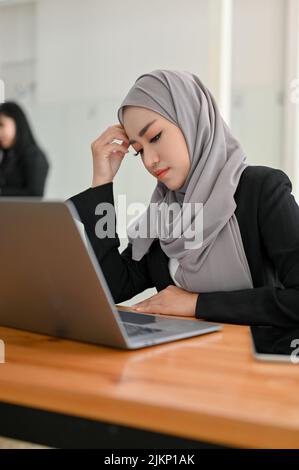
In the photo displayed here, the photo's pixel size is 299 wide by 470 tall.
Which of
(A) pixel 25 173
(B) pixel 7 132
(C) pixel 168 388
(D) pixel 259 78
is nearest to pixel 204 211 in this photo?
(C) pixel 168 388

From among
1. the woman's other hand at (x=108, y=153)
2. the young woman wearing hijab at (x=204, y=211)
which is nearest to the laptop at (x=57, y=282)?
the young woman wearing hijab at (x=204, y=211)

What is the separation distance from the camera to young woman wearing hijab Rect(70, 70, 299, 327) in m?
1.24

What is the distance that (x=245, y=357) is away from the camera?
2.54 feet

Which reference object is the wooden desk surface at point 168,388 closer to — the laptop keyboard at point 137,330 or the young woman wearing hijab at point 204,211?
the laptop keyboard at point 137,330

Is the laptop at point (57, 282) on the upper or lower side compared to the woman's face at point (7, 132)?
upper

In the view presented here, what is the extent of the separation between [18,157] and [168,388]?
3343 mm

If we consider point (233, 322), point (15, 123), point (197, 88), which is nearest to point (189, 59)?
point (15, 123)

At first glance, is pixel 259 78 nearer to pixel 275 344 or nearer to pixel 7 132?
pixel 7 132

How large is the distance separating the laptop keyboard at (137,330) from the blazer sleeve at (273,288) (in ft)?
0.80

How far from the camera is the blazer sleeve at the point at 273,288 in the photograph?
114cm

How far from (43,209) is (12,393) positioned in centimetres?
20

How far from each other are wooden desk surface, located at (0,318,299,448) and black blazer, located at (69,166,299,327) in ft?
0.98

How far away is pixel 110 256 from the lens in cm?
155

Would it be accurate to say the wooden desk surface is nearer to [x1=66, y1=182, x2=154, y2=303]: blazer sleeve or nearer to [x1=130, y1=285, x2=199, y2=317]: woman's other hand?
[x1=130, y1=285, x2=199, y2=317]: woman's other hand
